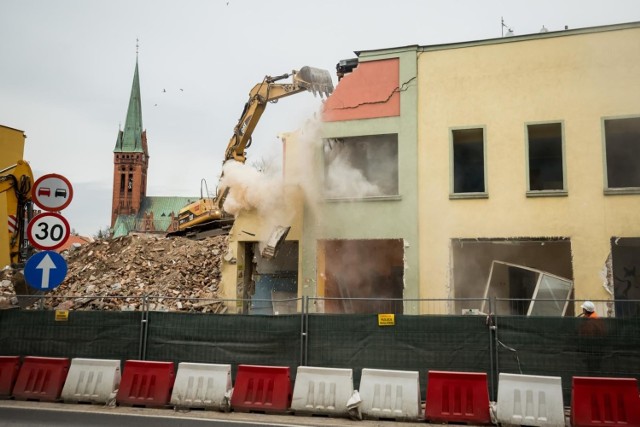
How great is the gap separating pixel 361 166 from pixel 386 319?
318 inches

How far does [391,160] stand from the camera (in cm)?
1780

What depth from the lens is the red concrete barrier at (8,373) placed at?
10703 millimetres

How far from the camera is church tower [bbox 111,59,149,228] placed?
10912 centimetres

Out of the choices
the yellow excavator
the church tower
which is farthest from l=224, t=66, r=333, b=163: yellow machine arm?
the church tower

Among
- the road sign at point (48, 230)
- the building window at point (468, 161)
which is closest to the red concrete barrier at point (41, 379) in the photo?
the road sign at point (48, 230)

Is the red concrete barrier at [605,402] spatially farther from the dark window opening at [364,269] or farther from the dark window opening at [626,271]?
the dark window opening at [364,269]

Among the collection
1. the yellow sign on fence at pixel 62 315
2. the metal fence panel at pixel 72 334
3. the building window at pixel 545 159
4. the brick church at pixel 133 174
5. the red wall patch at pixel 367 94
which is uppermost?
the brick church at pixel 133 174

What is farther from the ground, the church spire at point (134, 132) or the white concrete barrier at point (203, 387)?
the church spire at point (134, 132)

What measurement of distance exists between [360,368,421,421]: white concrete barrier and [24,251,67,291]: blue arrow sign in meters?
5.63

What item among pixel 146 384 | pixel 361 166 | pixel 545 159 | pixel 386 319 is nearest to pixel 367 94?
pixel 361 166

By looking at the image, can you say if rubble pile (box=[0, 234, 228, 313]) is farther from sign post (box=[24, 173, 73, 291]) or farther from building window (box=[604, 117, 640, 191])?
building window (box=[604, 117, 640, 191])

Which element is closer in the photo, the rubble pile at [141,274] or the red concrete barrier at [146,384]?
the red concrete barrier at [146,384]

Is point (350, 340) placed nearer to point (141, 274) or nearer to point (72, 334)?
point (72, 334)

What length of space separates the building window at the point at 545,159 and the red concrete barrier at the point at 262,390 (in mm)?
9943
